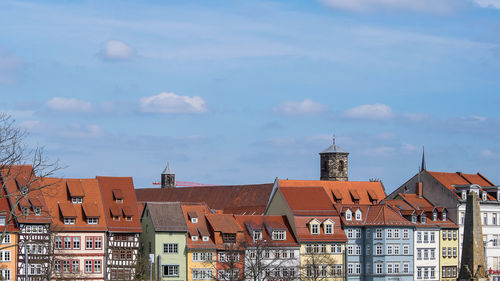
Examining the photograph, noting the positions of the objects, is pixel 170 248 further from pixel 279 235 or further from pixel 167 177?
pixel 167 177

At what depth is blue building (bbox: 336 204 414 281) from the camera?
10725 cm

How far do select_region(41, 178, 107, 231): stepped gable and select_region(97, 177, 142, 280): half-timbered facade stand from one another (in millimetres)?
926

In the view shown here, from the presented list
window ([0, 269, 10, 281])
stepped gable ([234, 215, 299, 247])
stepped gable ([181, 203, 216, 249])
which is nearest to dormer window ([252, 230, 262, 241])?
stepped gable ([234, 215, 299, 247])

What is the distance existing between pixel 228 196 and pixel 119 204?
126ft

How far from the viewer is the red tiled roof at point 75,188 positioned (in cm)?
9594

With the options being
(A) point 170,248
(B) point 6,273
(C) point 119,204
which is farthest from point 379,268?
(B) point 6,273

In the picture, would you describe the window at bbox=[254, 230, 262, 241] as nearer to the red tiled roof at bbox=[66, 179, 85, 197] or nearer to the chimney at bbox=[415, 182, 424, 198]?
the red tiled roof at bbox=[66, 179, 85, 197]

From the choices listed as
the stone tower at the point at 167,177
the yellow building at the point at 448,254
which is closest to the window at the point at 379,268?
the yellow building at the point at 448,254

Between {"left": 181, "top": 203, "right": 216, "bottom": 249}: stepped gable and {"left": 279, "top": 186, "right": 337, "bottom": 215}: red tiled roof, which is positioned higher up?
{"left": 279, "top": 186, "right": 337, "bottom": 215}: red tiled roof

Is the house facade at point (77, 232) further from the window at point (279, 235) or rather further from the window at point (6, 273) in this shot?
the window at point (279, 235)

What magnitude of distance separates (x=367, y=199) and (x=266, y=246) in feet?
96.6

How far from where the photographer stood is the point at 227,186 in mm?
137500

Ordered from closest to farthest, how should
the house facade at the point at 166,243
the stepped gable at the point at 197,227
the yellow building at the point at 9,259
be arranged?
the yellow building at the point at 9,259 < the house facade at the point at 166,243 < the stepped gable at the point at 197,227

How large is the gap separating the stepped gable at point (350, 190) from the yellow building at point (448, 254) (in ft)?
40.9
